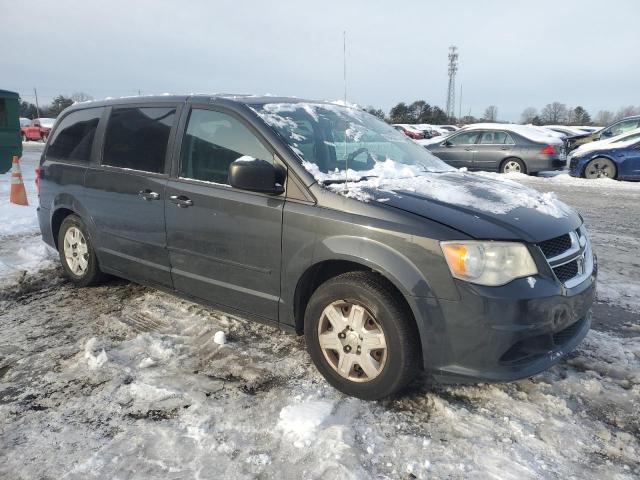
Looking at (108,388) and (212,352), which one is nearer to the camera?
(108,388)

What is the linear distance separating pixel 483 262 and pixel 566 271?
585 mm

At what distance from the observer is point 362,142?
3.79 meters

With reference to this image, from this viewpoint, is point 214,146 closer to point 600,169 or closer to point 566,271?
point 566,271

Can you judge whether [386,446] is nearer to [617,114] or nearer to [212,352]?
[212,352]

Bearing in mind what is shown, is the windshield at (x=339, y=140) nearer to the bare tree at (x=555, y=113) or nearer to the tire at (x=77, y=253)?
the tire at (x=77, y=253)

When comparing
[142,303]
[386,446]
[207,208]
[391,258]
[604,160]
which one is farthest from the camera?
[604,160]

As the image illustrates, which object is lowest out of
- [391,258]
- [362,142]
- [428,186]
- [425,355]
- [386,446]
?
[386,446]

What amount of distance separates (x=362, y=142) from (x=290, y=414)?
2032mm

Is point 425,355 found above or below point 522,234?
below

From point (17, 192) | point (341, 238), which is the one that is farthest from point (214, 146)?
point (17, 192)

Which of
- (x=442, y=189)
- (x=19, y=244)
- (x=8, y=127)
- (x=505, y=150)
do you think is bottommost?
(x=19, y=244)

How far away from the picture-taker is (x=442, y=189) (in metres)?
3.16

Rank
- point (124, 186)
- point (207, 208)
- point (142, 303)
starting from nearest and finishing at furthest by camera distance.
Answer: point (207, 208), point (124, 186), point (142, 303)

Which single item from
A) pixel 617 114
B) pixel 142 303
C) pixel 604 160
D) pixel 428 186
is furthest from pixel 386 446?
pixel 617 114
